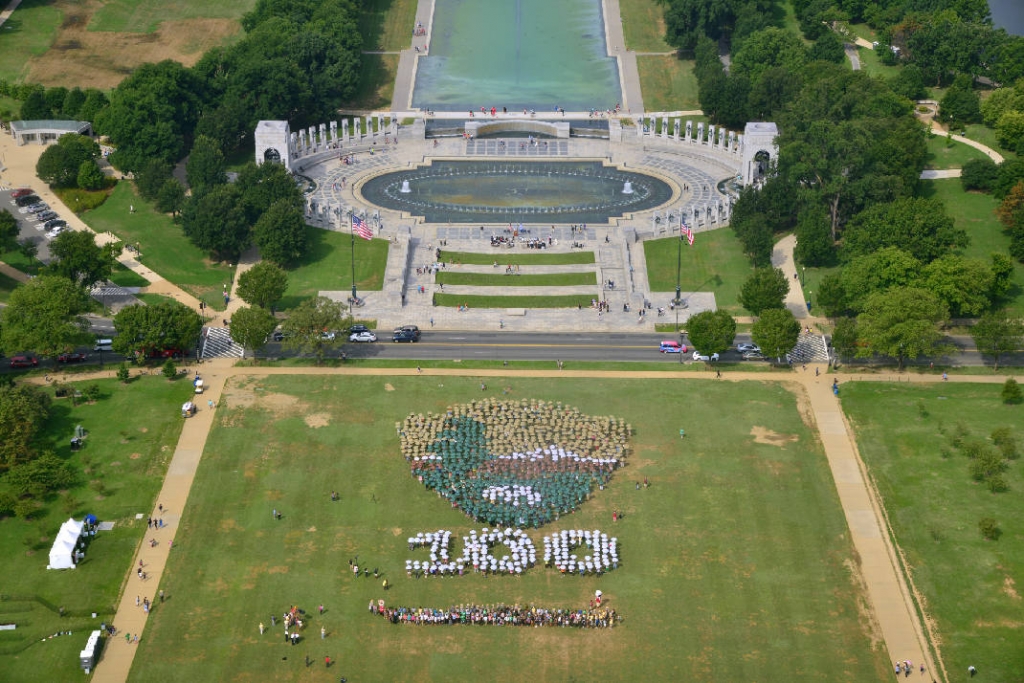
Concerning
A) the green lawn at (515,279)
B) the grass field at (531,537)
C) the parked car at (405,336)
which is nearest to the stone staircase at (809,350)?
the grass field at (531,537)

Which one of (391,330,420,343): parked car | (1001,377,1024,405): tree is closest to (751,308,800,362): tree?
(1001,377,1024,405): tree

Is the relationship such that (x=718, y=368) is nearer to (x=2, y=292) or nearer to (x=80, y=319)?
(x=80, y=319)

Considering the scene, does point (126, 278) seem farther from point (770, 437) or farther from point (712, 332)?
point (770, 437)

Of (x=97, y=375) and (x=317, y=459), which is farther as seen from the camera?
(x=97, y=375)

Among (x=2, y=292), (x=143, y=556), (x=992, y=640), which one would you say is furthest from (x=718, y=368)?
(x=2, y=292)

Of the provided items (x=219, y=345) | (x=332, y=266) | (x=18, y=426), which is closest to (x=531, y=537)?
(x=219, y=345)

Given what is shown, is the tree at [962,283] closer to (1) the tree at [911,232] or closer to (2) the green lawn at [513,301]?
(1) the tree at [911,232]
